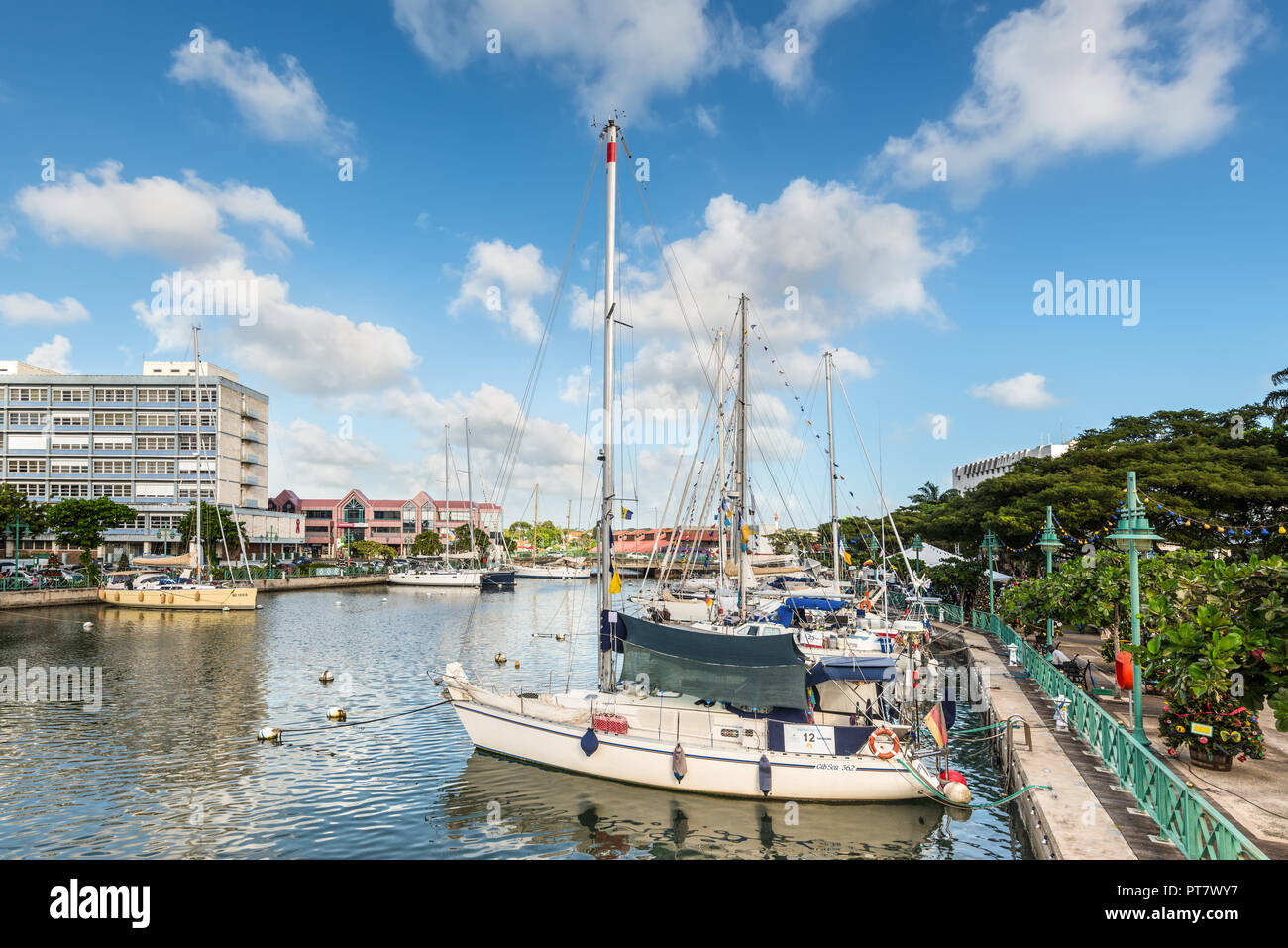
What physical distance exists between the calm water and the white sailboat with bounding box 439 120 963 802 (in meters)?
0.64

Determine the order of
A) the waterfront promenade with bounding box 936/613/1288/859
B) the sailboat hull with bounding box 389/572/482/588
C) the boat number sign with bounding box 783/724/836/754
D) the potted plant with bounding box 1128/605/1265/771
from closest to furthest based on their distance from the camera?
the waterfront promenade with bounding box 936/613/1288/859
the potted plant with bounding box 1128/605/1265/771
the boat number sign with bounding box 783/724/836/754
the sailboat hull with bounding box 389/572/482/588

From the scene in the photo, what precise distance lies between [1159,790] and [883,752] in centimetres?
596

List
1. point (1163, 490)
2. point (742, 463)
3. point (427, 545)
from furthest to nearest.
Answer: point (427, 545), point (1163, 490), point (742, 463)

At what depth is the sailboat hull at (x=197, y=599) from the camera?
194 feet

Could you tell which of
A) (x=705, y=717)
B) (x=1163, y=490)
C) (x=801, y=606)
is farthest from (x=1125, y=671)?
(x=1163, y=490)

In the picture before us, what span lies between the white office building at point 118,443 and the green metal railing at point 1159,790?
99.6m

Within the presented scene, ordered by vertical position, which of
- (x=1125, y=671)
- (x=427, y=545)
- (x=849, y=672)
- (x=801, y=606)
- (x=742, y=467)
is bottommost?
(x=427, y=545)

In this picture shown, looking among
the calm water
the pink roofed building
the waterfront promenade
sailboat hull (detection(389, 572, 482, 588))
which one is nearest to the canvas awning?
the calm water

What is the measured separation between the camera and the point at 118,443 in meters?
96.8

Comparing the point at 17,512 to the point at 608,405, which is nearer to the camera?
the point at 608,405

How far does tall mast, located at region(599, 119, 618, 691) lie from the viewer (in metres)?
20.8

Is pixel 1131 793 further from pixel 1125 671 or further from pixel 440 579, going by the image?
pixel 440 579

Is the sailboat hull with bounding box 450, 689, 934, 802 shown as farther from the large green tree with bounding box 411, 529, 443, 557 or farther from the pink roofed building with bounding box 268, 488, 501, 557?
the pink roofed building with bounding box 268, 488, 501, 557
